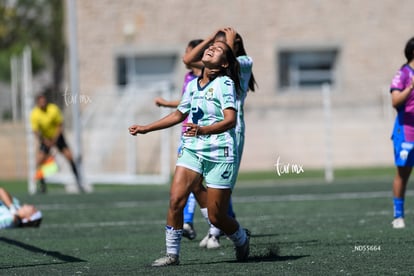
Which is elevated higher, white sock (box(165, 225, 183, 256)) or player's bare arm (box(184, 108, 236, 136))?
player's bare arm (box(184, 108, 236, 136))

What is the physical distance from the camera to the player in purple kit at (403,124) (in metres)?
11.6

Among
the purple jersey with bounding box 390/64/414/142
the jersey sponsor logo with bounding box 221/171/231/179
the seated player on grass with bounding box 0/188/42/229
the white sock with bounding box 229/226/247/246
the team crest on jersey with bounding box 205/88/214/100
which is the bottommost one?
the seated player on grass with bounding box 0/188/42/229

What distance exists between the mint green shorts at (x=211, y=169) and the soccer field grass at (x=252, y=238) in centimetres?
72

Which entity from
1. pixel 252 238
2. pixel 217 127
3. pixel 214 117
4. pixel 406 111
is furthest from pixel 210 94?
pixel 406 111

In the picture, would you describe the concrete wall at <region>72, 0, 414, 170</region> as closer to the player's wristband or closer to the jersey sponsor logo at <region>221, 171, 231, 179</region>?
the player's wristband

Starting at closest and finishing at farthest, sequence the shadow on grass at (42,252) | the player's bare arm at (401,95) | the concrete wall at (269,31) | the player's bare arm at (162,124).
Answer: the player's bare arm at (162,124)
the shadow on grass at (42,252)
the player's bare arm at (401,95)
the concrete wall at (269,31)

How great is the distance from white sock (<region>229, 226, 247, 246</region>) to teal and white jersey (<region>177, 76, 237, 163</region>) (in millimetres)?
700

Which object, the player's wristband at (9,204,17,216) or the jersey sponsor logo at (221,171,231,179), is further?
the player's wristband at (9,204,17,216)

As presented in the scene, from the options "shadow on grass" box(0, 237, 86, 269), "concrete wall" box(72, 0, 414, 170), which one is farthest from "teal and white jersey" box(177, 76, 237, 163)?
"concrete wall" box(72, 0, 414, 170)

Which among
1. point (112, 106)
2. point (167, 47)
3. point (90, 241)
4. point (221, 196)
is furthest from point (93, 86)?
point (221, 196)

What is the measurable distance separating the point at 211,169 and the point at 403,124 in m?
3.69

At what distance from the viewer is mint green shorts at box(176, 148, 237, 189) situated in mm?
8859

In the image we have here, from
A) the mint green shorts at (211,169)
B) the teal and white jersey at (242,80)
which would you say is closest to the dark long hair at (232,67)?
the teal and white jersey at (242,80)

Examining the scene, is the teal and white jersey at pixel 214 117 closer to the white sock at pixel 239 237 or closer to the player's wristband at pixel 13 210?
the white sock at pixel 239 237
